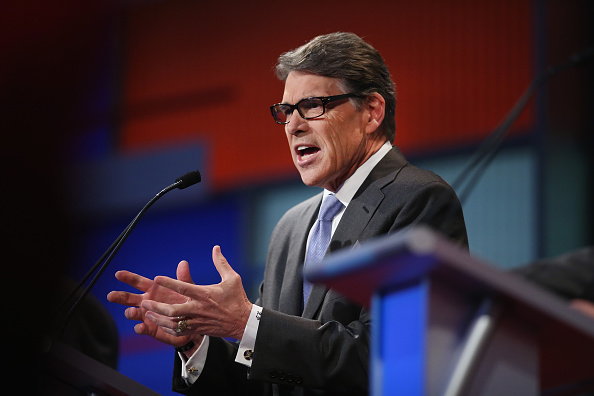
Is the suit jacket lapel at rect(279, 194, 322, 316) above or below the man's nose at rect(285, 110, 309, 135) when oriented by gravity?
below

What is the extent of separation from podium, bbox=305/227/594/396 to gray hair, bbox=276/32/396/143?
49.8 inches

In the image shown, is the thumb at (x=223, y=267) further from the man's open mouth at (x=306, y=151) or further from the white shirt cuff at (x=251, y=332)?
the man's open mouth at (x=306, y=151)

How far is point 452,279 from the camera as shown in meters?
0.78

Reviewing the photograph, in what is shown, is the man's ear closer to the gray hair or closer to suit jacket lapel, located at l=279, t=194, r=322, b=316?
the gray hair

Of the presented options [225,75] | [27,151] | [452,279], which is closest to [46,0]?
[27,151]

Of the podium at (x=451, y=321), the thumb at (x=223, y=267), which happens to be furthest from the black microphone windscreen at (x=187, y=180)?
the podium at (x=451, y=321)

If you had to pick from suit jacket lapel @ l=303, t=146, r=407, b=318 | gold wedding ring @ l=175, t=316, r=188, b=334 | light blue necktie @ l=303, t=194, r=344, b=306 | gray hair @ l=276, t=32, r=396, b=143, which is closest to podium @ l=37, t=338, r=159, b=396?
gold wedding ring @ l=175, t=316, r=188, b=334

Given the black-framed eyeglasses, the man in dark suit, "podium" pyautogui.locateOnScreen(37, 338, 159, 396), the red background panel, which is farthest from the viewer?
the red background panel

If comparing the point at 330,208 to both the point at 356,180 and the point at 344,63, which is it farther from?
the point at 344,63

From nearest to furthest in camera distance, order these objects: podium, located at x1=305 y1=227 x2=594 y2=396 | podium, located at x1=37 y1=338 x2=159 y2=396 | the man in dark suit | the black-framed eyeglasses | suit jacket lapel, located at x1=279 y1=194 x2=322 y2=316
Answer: podium, located at x1=305 y1=227 x2=594 y2=396, podium, located at x1=37 y1=338 x2=159 y2=396, the man in dark suit, suit jacket lapel, located at x1=279 y1=194 x2=322 y2=316, the black-framed eyeglasses

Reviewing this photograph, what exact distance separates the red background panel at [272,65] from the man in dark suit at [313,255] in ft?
4.85

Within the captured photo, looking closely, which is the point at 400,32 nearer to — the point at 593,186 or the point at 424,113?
the point at 424,113

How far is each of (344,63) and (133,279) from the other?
0.93 meters

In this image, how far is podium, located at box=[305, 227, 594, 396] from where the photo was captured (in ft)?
2.37
